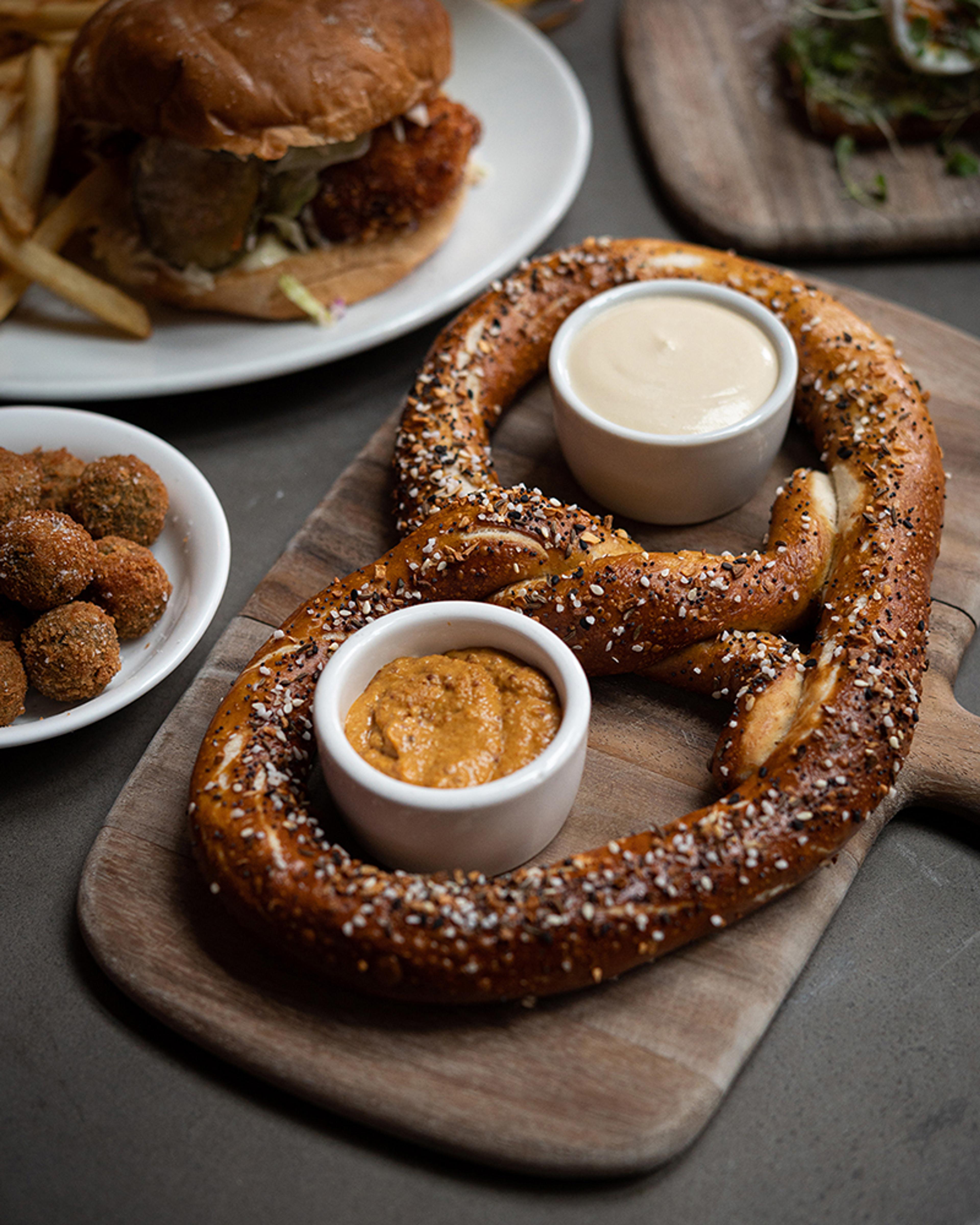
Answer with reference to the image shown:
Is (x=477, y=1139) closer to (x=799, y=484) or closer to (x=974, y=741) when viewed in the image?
(x=974, y=741)

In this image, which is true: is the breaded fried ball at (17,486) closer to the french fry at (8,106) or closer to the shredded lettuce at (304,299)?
the shredded lettuce at (304,299)

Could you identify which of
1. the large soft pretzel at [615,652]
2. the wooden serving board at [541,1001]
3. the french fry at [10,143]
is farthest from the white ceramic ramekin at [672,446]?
the french fry at [10,143]

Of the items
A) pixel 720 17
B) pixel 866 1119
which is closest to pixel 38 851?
pixel 866 1119

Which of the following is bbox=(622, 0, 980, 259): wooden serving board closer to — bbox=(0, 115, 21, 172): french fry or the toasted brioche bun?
the toasted brioche bun

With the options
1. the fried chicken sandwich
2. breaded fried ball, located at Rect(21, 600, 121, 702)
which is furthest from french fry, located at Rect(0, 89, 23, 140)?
A: breaded fried ball, located at Rect(21, 600, 121, 702)

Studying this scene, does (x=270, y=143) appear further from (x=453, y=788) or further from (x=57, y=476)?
(x=453, y=788)
